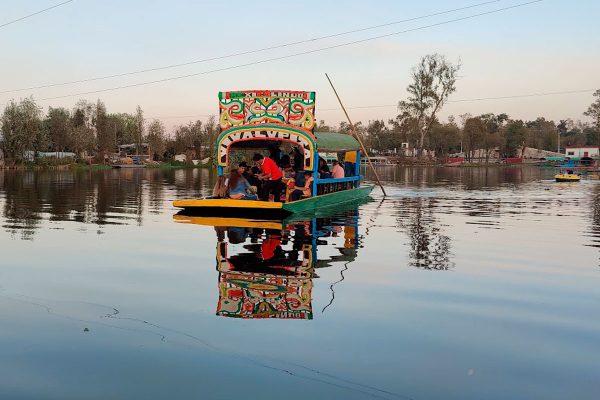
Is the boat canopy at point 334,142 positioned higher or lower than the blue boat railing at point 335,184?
higher

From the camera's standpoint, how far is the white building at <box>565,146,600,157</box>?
482ft

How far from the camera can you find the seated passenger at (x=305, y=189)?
21375mm

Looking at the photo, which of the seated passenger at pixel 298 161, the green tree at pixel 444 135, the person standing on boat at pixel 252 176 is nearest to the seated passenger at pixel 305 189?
the person standing on boat at pixel 252 176

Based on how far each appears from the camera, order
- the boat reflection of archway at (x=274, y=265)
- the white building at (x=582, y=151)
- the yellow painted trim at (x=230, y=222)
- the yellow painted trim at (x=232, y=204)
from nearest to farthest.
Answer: the boat reflection of archway at (x=274, y=265) → the yellow painted trim at (x=230, y=222) → the yellow painted trim at (x=232, y=204) → the white building at (x=582, y=151)

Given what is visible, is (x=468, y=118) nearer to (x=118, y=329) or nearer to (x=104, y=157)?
(x=104, y=157)

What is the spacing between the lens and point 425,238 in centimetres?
1576

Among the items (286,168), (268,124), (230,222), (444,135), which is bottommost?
(230,222)

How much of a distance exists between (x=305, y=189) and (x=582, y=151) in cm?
14514

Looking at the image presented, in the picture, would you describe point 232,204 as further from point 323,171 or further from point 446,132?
point 446,132

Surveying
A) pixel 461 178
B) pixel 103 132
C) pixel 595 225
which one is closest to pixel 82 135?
pixel 103 132

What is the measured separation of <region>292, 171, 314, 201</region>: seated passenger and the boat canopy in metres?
1.75

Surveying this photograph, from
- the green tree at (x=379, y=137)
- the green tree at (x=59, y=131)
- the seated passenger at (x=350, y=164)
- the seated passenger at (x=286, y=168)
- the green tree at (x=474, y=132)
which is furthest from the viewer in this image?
the green tree at (x=379, y=137)

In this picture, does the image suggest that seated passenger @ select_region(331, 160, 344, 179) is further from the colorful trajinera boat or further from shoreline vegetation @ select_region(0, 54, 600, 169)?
shoreline vegetation @ select_region(0, 54, 600, 169)

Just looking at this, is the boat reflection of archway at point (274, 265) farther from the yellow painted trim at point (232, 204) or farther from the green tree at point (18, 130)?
the green tree at point (18, 130)
